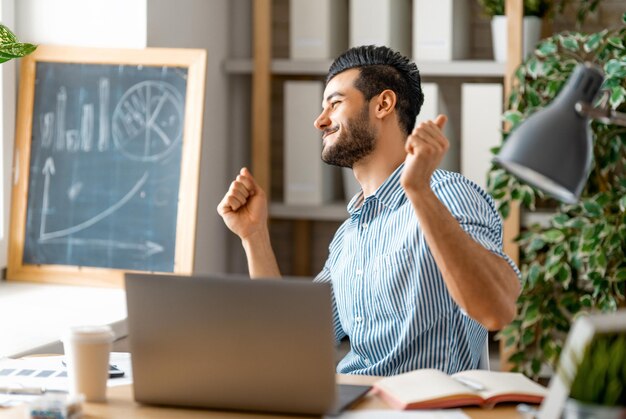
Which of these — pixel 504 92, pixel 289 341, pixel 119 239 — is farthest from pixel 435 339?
pixel 504 92

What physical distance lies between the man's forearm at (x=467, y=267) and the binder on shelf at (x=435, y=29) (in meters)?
1.58

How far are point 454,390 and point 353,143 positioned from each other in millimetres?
832

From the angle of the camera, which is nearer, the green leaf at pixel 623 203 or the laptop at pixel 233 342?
the laptop at pixel 233 342

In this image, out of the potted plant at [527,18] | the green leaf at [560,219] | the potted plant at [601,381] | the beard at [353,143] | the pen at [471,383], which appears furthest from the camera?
the potted plant at [527,18]

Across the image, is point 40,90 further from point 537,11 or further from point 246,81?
point 537,11

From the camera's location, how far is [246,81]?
3.82 m

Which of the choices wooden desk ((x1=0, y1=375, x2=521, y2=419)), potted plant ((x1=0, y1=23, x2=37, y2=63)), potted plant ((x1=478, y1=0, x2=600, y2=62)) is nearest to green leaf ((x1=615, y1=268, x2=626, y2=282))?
potted plant ((x1=478, y1=0, x2=600, y2=62))

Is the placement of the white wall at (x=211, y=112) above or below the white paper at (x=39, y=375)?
above

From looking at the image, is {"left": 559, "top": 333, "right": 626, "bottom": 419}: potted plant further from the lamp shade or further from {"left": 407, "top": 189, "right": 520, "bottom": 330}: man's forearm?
{"left": 407, "top": 189, "right": 520, "bottom": 330}: man's forearm

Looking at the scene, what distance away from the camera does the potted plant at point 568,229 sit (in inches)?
119

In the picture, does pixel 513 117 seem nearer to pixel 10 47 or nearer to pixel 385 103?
pixel 385 103

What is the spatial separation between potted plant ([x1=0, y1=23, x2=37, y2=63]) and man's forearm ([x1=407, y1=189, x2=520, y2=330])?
1081 mm

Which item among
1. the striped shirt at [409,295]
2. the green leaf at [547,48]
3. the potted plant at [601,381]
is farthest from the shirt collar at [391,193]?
the green leaf at [547,48]

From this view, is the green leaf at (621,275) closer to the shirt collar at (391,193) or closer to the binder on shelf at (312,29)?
the shirt collar at (391,193)
